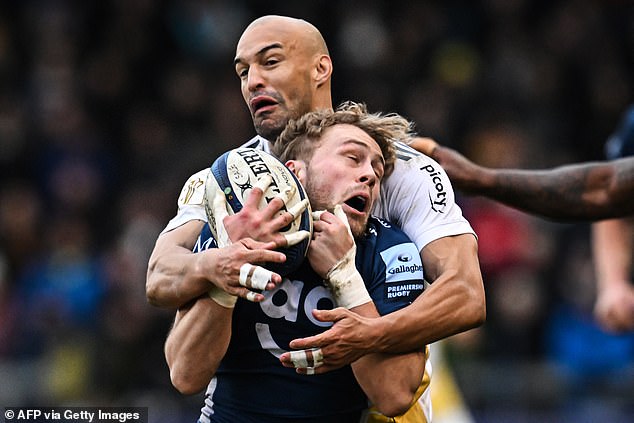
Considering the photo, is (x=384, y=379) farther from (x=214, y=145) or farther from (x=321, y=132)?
(x=214, y=145)

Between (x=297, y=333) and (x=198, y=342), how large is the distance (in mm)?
326

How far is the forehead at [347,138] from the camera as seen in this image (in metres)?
3.93

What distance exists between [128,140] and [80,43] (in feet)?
4.17

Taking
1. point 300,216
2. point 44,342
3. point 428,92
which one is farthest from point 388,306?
point 428,92

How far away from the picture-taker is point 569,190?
5.60 m

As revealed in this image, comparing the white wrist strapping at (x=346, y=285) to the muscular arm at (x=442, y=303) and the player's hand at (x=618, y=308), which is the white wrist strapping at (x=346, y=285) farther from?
the player's hand at (x=618, y=308)

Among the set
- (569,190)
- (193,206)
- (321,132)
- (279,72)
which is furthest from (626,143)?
(193,206)

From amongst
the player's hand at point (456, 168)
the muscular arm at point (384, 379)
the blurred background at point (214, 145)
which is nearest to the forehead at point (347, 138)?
the muscular arm at point (384, 379)

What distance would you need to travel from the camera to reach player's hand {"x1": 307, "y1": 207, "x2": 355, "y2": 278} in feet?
12.1

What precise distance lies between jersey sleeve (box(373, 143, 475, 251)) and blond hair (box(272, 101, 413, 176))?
2.8 inches

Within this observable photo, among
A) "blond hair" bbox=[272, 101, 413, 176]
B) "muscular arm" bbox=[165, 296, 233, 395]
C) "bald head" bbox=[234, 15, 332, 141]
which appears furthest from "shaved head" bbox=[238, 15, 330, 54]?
"muscular arm" bbox=[165, 296, 233, 395]

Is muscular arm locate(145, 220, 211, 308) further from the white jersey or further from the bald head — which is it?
the bald head

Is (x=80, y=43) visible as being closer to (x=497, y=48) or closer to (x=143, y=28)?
(x=143, y=28)

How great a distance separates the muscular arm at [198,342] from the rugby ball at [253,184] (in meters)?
0.23
